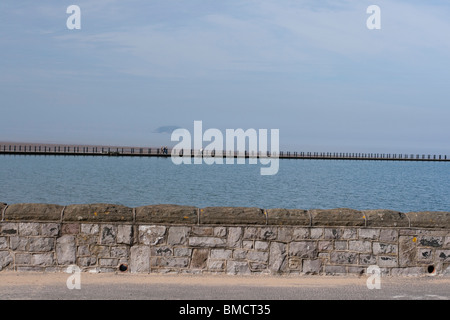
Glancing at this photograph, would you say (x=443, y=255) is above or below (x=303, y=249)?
below

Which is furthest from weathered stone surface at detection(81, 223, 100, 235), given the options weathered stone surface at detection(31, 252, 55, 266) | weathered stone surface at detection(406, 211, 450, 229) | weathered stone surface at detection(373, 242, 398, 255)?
weathered stone surface at detection(406, 211, 450, 229)

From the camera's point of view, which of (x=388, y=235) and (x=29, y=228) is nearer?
(x=29, y=228)

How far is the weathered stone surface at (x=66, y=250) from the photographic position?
8.57m

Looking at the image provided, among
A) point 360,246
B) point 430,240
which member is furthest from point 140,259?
point 430,240

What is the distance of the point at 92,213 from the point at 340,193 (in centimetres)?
6049

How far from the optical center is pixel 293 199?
57594 mm

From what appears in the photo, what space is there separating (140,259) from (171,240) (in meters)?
0.55

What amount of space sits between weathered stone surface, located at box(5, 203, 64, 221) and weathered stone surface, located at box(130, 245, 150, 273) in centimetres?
126

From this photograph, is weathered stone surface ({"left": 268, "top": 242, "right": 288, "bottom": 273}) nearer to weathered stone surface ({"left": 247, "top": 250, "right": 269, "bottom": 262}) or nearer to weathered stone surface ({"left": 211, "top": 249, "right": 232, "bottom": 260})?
weathered stone surface ({"left": 247, "top": 250, "right": 269, "bottom": 262})

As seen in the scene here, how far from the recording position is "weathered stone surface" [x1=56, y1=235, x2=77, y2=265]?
857 centimetres

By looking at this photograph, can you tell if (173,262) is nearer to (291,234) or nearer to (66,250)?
(66,250)

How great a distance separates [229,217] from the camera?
8594mm
